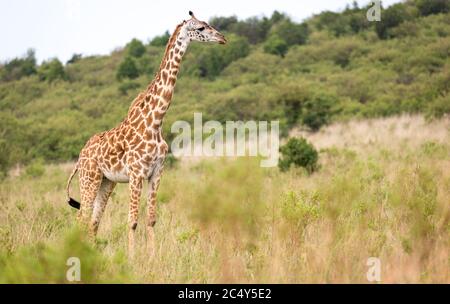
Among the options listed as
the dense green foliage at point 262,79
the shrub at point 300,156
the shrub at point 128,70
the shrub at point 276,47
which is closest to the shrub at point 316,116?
the dense green foliage at point 262,79

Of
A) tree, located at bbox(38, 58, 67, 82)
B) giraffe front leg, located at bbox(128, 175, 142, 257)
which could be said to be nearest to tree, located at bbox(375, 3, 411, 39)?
tree, located at bbox(38, 58, 67, 82)

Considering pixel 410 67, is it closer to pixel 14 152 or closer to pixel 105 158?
pixel 14 152

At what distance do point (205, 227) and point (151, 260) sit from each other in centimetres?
59

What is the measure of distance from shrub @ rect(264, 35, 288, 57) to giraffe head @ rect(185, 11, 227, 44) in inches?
1414

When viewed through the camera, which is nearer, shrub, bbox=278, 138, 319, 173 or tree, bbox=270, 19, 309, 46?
shrub, bbox=278, 138, 319, 173

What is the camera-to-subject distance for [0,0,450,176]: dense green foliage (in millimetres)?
24859

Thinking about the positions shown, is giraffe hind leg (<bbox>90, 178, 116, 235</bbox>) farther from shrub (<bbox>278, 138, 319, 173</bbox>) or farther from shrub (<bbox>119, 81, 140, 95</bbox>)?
shrub (<bbox>119, 81, 140, 95</bbox>)

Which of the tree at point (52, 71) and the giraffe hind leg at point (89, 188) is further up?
the tree at point (52, 71)

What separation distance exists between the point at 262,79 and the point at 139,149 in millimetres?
30507

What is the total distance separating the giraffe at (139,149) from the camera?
611cm

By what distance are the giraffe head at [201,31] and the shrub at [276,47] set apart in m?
35.9

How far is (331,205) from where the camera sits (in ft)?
20.1

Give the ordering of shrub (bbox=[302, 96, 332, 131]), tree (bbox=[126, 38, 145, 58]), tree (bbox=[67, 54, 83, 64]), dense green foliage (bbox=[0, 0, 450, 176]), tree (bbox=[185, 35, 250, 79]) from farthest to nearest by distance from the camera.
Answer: tree (bbox=[67, 54, 83, 64]) < tree (bbox=[126, 38, 145, 58]) < tree (bbox=[185, 35, 250, 79]) < dense green foliage (bbox=[0, 0, 450, 176]) < shrub (bbox=[302, 96, 332, 131])

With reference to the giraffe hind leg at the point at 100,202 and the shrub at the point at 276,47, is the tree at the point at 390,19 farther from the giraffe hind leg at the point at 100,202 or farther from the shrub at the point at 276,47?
the giraffe hind leg at the point at 100,202
